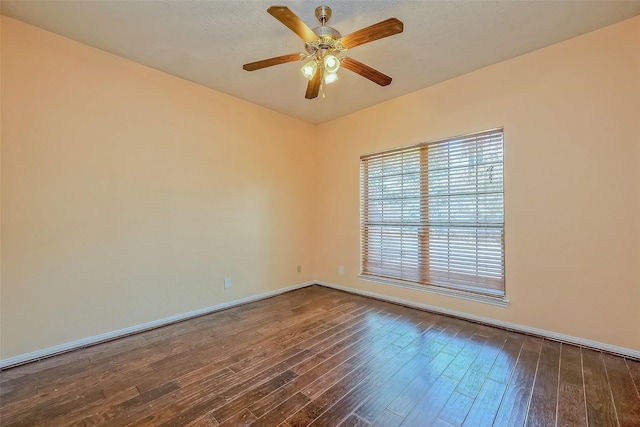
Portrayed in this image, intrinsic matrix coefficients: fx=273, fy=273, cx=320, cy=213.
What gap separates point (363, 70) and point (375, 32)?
1.61ft

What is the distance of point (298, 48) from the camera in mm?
2576

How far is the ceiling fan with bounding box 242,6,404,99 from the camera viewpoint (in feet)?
5.58

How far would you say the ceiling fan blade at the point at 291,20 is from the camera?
5.21 ft

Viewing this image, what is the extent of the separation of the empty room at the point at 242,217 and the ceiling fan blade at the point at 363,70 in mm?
26

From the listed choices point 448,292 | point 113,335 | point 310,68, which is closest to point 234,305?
point 113,335

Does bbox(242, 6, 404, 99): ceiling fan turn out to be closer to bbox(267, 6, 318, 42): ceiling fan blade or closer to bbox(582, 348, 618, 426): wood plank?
bbox(267, 6, 318, 42): ceiling fan blade

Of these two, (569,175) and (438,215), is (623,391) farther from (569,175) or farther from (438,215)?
(438,215)

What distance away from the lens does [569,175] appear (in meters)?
2.51

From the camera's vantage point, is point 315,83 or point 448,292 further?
point 448,292

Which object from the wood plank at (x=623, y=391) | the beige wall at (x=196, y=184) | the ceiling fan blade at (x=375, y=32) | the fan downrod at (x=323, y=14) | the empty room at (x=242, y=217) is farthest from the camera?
the beige wall at (x=196, y=184)

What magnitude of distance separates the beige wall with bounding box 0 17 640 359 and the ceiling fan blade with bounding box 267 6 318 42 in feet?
6.49

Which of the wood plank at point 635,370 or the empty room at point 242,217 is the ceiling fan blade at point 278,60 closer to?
the empty room at point 242,217

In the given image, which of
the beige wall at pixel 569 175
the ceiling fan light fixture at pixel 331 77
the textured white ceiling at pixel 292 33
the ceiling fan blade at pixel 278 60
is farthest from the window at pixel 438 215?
the ceiling fan blade at pixel 278 60

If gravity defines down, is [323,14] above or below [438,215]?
above
